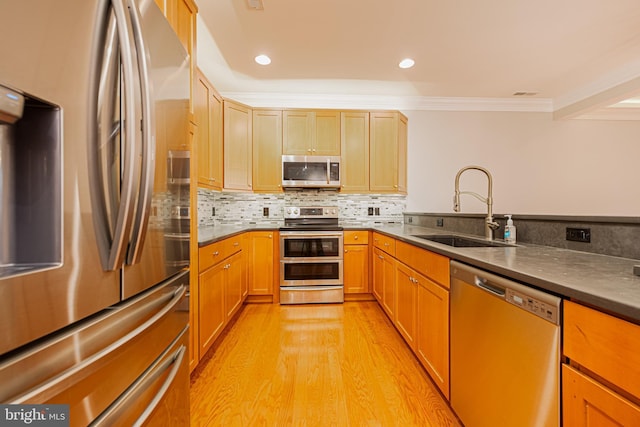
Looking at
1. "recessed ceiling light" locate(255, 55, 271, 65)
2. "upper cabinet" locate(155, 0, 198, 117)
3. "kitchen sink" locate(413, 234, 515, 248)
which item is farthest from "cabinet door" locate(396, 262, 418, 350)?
"recessed ceiling light" locate(255, 55, 271, 65)

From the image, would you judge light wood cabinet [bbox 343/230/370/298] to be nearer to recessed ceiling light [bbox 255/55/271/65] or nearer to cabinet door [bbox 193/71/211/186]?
cabinet door [bbox 193/71/211/186]

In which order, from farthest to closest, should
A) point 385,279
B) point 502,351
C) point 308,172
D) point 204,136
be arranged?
1. point 308,172
2. point 385,279
3. point 204,136
4. point 502,351

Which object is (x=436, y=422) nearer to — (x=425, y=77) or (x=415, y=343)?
(x=415, y=343)

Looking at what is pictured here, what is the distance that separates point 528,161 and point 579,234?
3.22 m

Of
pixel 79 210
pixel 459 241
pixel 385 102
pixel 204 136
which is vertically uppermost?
pixel 385 102

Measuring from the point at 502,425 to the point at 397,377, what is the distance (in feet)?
2.72

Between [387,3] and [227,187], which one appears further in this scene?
[227,187]

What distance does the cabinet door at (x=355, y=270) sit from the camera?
3260 millimetres

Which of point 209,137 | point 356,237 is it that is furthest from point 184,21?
point 356,237

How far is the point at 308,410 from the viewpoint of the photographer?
1.50 metres

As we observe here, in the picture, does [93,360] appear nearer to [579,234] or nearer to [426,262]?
[426,262]

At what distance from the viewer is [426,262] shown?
171 centimetres

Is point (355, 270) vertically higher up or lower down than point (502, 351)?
lower down

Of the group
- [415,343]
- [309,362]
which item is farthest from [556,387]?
[309,362]
